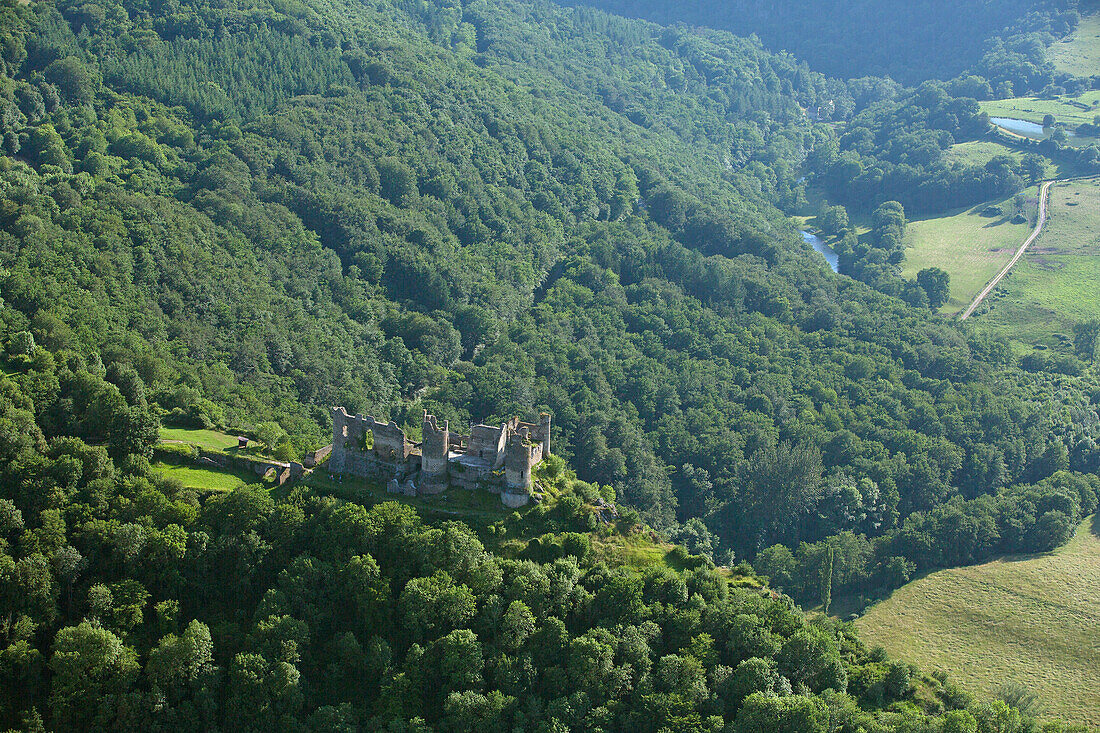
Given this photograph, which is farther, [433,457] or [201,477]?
[433,457]

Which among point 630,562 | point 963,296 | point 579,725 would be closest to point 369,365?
point 630,562

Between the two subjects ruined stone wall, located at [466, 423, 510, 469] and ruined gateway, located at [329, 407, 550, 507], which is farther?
ruined stone wall, located at [466, 423, 510, 469]

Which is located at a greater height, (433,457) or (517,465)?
(517,465)

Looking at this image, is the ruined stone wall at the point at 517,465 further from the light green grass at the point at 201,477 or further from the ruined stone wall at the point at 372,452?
the light green grass at the point at 201,477

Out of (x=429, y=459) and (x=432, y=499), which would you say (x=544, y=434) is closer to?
(x=429, y=459)

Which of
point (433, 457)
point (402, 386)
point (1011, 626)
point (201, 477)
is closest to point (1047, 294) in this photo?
point (1011, 626)

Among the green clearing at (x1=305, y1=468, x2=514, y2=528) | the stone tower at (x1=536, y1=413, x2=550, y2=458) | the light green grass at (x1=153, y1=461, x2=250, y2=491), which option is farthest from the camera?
the stone tower at (x1=536, y1=413, x2=550, y2=458)

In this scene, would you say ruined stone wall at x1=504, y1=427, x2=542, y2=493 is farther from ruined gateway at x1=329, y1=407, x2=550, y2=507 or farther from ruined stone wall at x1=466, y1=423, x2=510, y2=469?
ruined stone wall at x1=466, y1=423, x2=510, y2=469

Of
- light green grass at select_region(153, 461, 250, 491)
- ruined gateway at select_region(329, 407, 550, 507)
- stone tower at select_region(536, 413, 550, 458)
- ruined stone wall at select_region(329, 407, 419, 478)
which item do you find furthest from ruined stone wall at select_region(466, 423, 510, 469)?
light green grass at select_region(153, 461, 250, 491)
